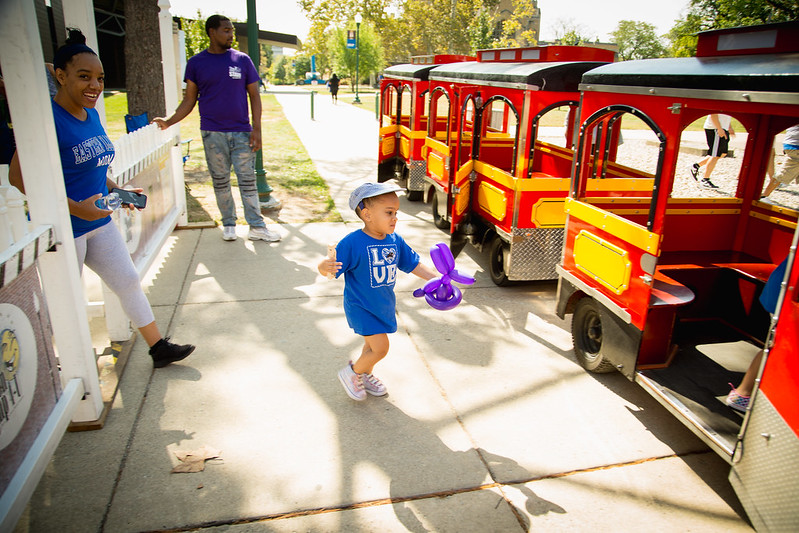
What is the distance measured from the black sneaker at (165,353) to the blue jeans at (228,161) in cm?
272

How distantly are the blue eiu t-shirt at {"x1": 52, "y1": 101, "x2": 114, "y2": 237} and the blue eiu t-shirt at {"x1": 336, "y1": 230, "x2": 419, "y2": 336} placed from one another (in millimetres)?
1453

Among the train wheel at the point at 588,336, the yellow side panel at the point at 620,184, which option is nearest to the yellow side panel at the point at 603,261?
the train wheel at the point at 588,336

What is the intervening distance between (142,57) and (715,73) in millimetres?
6334

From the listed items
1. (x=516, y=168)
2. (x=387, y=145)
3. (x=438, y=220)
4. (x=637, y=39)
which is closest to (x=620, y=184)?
(x=516, y=168)

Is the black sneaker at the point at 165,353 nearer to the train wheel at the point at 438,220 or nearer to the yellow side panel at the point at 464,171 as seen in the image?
the yellow side panel at the point at 464,171

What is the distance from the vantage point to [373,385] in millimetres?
3506

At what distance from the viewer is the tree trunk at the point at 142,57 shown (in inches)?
257

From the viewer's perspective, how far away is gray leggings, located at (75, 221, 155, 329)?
3.19m

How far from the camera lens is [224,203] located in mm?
6176

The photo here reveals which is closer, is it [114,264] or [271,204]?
[114,264]

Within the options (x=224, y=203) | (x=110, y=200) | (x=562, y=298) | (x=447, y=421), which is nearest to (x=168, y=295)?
(x=224, y=203)

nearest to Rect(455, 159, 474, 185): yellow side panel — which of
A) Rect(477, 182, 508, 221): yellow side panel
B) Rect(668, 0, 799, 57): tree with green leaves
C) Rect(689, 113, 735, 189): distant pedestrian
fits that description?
Rect(477, 182, 508, 221): yellow side panel

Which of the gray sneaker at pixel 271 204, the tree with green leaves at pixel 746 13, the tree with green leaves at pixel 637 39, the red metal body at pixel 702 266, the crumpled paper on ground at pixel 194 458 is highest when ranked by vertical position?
the tree with green leaves at pixel 637 39

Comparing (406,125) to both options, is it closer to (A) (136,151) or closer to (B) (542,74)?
(B) (542,74)
